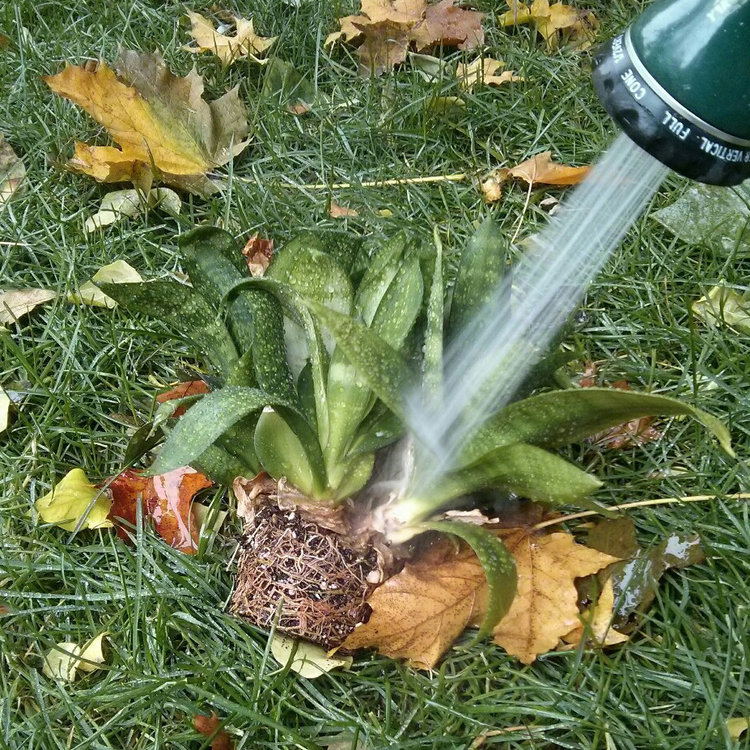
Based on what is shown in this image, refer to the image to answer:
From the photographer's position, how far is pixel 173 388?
1901mm

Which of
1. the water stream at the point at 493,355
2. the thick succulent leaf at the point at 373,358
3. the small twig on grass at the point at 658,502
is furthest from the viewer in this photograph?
the small twig on grass at the point at 658,502

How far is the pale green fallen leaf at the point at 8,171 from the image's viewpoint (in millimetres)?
2352

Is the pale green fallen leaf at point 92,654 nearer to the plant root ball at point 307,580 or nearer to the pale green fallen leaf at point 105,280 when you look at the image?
the plant root ball at point 307,580

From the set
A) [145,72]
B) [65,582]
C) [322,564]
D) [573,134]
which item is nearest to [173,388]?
[65,582]

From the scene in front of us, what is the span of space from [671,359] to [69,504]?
1289mm

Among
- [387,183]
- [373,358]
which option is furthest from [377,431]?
[387,183]

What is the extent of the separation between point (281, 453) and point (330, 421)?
0.31 ft

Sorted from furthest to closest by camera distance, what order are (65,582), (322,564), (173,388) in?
(173,388) → (65,582) → (322,564)

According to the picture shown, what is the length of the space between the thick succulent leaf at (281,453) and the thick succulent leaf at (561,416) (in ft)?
0.89

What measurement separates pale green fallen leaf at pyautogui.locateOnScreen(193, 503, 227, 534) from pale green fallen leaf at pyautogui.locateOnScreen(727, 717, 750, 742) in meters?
0.94

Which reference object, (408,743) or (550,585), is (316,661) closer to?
(408,743)

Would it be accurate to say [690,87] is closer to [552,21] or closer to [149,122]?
[149,122]

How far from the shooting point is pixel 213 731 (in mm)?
1419

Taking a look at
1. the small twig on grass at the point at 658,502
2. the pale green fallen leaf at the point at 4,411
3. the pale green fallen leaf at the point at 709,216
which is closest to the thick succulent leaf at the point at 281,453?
the small twig on grass at the point at 658,502
